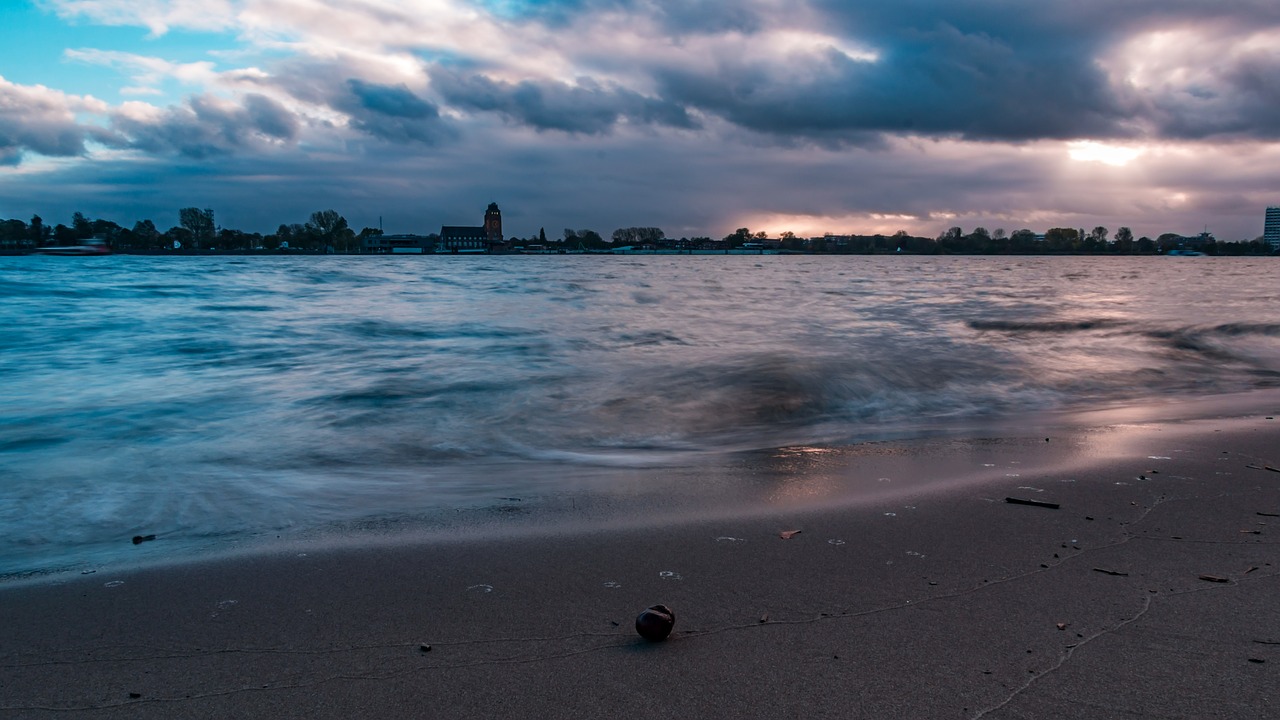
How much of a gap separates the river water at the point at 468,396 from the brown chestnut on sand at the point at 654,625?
6.37 feet

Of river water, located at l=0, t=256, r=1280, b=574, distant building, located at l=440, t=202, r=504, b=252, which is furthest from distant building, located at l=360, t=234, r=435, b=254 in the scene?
river water, located at l=0, t=256, r=1280, b=574

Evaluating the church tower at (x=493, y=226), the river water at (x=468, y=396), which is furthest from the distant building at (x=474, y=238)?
the river water at (x=468, y=396)

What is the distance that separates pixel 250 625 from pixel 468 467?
277 centimetres

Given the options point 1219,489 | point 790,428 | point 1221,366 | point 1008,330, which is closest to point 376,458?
point 790,428

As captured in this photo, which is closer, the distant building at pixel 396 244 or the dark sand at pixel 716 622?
the dark sand at pixel 716 622

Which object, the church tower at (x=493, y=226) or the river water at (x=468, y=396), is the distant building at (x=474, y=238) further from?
the river water at (x=468, y=396)

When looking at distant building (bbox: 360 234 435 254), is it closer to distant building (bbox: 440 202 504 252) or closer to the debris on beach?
distant building (bbox: 440 202 504 252)

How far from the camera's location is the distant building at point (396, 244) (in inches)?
5955

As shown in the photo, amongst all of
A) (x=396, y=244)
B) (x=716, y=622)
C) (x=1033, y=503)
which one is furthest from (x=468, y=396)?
(x=396, y=244)

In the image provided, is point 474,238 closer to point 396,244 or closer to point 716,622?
point 396,244

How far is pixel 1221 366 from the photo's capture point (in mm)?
10945

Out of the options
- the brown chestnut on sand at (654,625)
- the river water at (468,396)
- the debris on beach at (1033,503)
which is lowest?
the river water at (468,396)

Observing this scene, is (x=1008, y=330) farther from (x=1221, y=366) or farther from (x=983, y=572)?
(x=983, y=572)

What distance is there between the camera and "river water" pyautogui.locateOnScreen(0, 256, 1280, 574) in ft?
14.5
